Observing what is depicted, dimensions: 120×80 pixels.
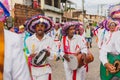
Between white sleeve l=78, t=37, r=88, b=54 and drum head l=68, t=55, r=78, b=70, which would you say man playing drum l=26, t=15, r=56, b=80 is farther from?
white sleeve l=78, t=37, r=88, b=54

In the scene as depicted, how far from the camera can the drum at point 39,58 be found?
6.30 m

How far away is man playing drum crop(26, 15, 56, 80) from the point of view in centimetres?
642

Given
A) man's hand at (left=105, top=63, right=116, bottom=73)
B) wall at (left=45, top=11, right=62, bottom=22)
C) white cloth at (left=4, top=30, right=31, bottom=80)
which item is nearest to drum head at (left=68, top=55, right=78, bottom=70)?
man's hand at (left=105, top=63, right=116, bottom=73)

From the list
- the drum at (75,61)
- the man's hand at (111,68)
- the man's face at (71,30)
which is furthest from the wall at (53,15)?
the man's hand at (111,68)

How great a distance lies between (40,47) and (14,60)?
425 centimetres

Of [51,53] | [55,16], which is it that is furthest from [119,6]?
[55,16]

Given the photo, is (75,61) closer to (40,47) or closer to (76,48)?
(76,48)

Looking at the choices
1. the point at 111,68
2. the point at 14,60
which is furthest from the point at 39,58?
the point at 14,60

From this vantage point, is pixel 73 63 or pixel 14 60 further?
pixel 73 63

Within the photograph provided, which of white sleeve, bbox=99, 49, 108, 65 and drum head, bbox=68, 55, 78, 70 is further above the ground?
white sleeve, bbox=99, 49, 108, 65

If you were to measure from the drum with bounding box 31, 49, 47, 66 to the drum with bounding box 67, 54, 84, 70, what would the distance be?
2.33ft

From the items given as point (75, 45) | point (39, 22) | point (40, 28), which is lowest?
point (75, 45)

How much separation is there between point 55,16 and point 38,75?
40.5 metres

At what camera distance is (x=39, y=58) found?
6.35 meters
